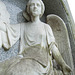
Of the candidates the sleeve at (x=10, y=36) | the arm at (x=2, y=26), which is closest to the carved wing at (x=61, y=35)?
the sleeve at (x=10, y=36)

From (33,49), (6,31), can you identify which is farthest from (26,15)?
(33,49)

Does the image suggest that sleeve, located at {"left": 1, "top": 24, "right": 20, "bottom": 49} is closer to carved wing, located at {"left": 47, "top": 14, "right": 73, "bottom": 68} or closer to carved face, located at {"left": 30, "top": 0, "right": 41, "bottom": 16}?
carved face, located at {"left": 30, "top": 0, "right": 41, "bottom": 16}

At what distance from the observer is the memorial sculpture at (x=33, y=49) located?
199 centimetres

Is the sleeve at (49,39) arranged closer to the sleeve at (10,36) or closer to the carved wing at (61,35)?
the carved wing at (61,35)

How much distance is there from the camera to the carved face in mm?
2568

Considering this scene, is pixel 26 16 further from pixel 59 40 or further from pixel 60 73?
pixel 60 73

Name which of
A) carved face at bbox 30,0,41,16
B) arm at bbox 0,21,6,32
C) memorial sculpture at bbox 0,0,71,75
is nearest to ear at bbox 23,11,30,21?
memorial sculpture at bbox 0,0,71,75

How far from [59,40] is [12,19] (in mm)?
748

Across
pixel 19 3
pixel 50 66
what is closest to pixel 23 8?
pixel 19 3

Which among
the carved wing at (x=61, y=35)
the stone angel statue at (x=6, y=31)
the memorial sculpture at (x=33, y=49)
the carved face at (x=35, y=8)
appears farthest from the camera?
the carved wing at (x=61, y=35)

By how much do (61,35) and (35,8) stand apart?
1.91 ft

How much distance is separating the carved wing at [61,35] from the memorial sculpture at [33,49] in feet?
0.79

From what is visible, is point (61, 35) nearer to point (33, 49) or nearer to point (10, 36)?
point (33, 49)

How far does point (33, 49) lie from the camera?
2.34 meters
